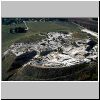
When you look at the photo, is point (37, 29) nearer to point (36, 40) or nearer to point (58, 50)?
point (36, 40)

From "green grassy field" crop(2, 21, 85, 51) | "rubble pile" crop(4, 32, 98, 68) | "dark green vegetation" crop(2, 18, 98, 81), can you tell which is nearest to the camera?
"dark green vegetation" crop(2, 18, 98, 81)

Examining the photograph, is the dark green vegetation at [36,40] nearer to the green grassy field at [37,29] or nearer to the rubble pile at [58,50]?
the green grassy field at [37,29]

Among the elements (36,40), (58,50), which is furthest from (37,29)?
(58,50)

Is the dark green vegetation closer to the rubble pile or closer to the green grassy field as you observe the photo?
the green grassy field

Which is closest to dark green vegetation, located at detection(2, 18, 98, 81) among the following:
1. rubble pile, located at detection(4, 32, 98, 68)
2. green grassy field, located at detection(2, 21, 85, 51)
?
green grassy field, located at detection(2, 21, 85, 51)

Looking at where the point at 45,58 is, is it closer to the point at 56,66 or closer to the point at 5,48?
the point at 56,66

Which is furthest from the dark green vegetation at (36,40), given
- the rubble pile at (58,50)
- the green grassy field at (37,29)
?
the rubble pile at (58,50)

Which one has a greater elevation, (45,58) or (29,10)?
(29,10)

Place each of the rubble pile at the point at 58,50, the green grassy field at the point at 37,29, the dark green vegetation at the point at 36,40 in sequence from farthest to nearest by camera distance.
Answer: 1. the green grassy field at the point at 37,29
2. the rubble pile at the point at 58,50
3. the dark green vegetation at the point at 36,40

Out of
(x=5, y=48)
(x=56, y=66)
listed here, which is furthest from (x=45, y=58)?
(x=5, y=48)
